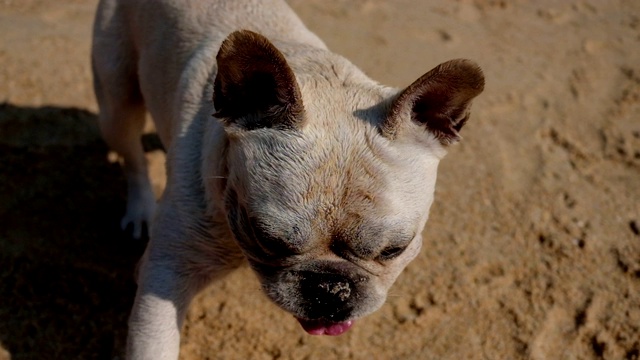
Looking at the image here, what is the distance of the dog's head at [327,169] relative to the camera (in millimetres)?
3090

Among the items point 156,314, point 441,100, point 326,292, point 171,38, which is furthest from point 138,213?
point 441,100

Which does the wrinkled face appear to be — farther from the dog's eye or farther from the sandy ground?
the sandy ground

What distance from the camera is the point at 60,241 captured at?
537 cm

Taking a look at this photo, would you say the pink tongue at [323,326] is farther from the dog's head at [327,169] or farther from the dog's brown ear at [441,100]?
the dog's brown ear at [441,100]

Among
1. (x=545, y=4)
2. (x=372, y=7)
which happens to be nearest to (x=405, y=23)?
(x=372, y=7)

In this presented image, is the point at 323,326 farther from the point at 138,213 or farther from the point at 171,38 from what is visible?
the point at 138,213

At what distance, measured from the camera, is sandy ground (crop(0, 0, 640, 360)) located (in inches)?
192

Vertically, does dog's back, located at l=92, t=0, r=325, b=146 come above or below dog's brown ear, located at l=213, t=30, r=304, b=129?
below

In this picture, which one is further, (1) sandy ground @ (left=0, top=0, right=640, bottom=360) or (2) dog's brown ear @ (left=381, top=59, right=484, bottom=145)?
(1) sandy ground @ (left=0, top=0, right=640, bottom=360)

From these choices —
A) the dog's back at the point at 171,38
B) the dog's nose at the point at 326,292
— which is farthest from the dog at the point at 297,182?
the dog's back at the point at 171,38

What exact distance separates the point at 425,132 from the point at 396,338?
6.48ft

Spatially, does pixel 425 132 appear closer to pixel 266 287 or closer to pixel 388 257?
pixel 388 257

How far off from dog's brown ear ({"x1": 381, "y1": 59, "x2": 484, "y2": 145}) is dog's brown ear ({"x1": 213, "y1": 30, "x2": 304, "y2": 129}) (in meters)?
0.47

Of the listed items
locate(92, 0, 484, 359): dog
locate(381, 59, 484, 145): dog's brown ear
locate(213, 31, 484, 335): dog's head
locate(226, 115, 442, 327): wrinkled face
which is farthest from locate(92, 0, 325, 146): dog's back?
locate(381, 59, 484, 145): dog's brown ear
